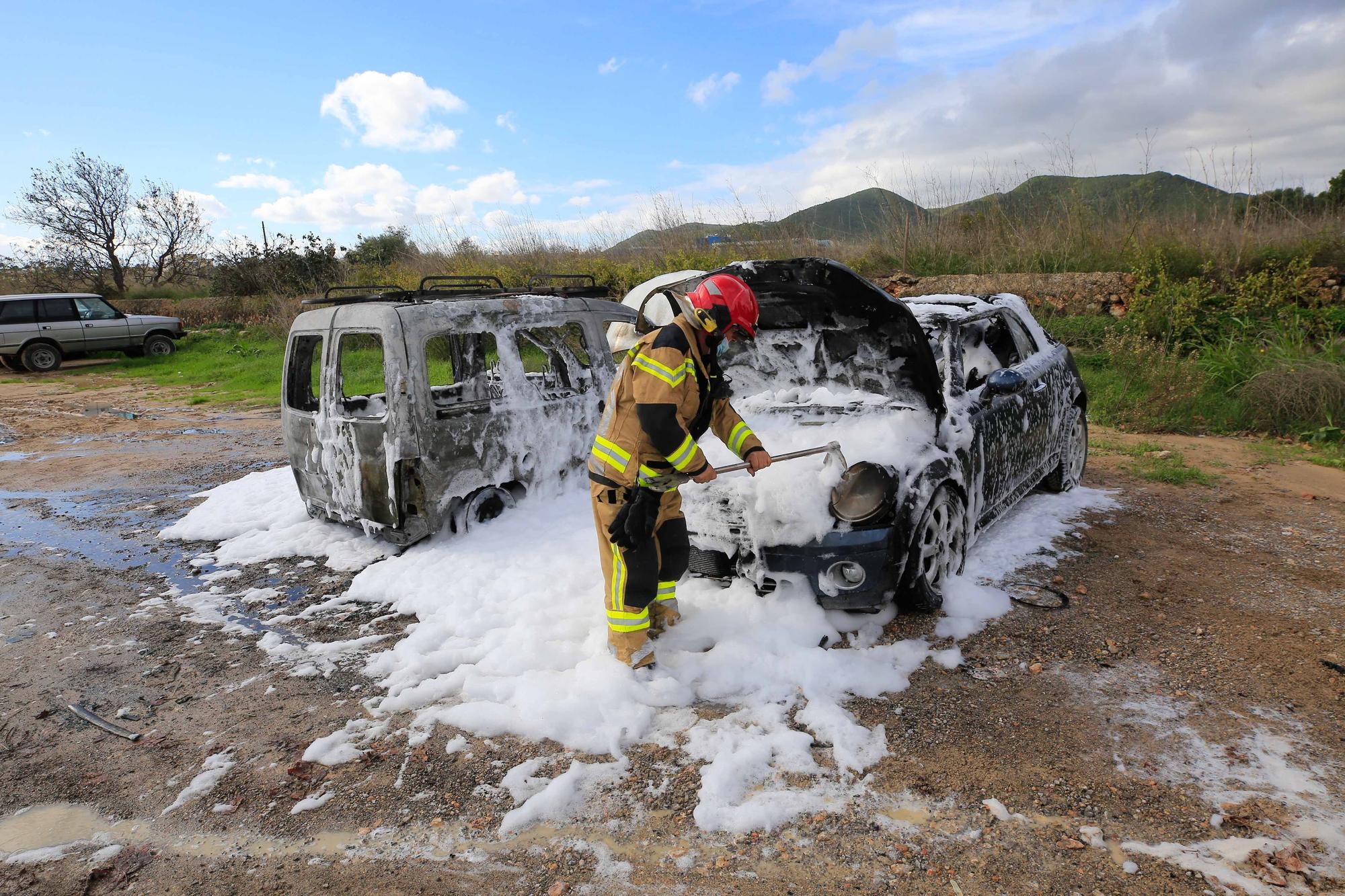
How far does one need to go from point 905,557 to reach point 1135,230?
34.6 feet

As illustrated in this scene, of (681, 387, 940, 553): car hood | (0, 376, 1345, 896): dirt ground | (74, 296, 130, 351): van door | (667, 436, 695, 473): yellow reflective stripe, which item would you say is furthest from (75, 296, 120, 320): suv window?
(667, 436, 695, 473): yellow reflective stripe

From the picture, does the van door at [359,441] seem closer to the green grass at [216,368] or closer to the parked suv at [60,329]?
the green grass at [216,368]

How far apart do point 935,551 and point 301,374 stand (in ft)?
16.0

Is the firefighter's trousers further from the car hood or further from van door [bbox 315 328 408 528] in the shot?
van door [bbox 315 328 408 528]

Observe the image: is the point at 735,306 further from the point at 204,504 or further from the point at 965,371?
the point at 204,504

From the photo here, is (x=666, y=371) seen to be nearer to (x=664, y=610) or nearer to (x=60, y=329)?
(x=664, y=610)

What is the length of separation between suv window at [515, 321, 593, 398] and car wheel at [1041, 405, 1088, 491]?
12.1 ft

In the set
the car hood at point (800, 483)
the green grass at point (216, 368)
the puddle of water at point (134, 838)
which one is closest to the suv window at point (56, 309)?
the green grass at point (216, 368)

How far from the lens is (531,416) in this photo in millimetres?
5719

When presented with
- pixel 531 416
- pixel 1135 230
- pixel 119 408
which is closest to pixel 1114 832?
pixel 531 416

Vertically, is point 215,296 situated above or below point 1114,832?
above

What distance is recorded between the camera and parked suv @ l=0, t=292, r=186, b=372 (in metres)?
17.0

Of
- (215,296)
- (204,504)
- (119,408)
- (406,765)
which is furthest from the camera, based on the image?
(215,296)

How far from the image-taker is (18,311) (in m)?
17.0
